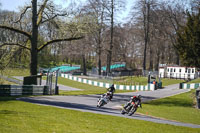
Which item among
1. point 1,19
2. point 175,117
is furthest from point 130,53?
point 175,117

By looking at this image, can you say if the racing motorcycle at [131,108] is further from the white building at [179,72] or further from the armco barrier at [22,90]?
the white building at [179,72]

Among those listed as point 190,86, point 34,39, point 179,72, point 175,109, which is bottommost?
point 175,109

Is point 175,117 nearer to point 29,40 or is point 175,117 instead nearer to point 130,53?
point 29,40

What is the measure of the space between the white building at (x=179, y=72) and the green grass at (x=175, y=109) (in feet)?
65.6

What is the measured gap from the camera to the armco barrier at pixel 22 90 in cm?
2420

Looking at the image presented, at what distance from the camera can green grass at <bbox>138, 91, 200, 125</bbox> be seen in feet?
58.5

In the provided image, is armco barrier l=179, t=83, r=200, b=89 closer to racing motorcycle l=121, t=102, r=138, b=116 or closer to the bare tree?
the bare tree

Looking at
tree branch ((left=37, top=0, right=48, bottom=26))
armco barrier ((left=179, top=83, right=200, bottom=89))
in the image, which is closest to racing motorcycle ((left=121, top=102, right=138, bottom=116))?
tree branch ((left=37, top=0, right=48, bottom=26))

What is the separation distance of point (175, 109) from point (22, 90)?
13.7 m

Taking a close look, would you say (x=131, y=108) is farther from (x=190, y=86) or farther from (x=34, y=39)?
(x=190, y=86)

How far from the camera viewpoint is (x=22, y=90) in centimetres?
2556

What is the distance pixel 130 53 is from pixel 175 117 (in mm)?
51516

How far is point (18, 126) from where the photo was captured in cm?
945

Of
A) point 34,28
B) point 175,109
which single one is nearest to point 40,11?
point 34,28
